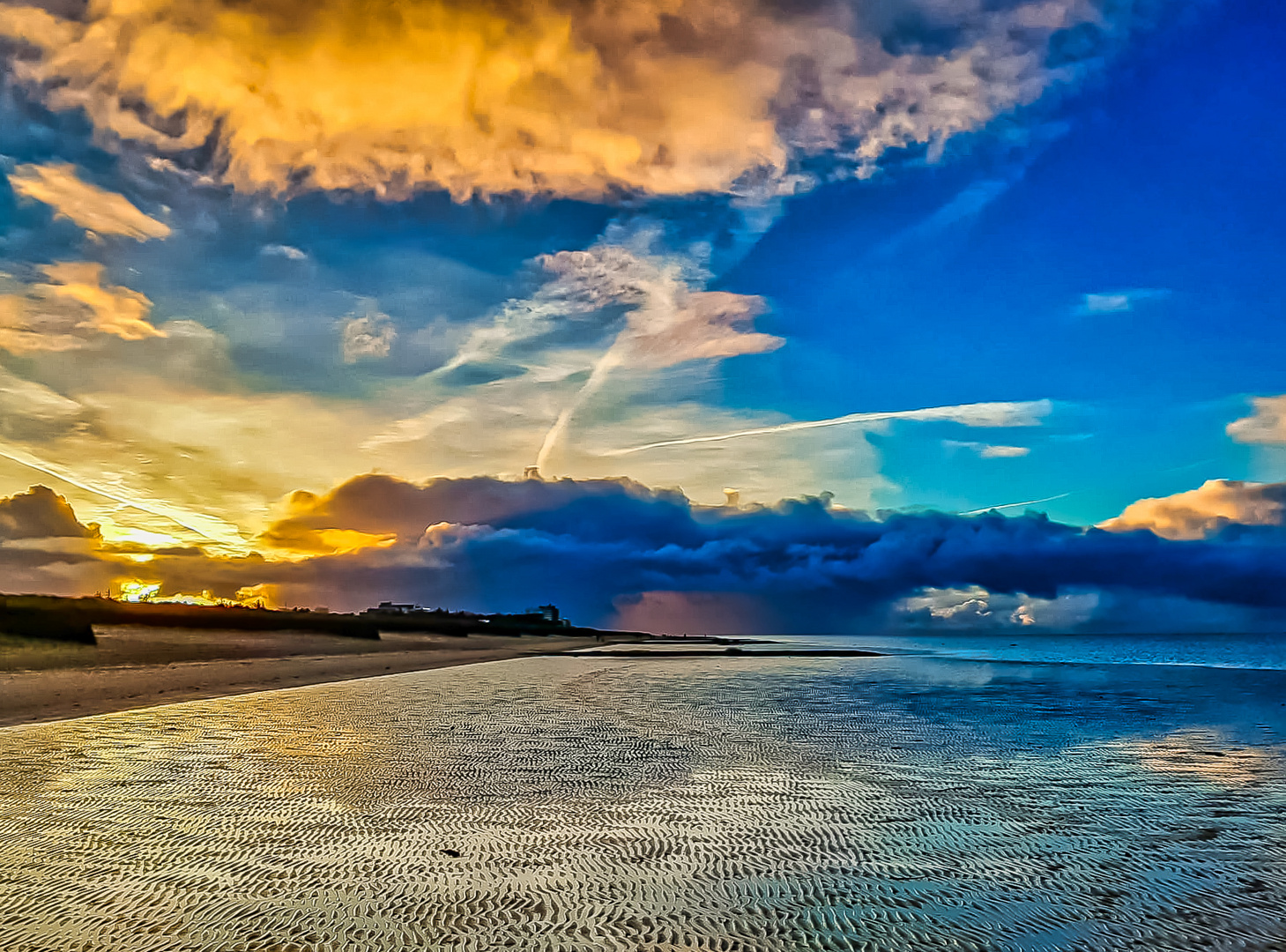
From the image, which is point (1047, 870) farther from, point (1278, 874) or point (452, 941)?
point (452, 941)

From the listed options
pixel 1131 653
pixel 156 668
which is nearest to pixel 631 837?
pixel 156 668

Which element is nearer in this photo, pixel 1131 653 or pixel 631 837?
pixel 631 837

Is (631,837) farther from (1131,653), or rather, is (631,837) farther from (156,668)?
(1131,653)

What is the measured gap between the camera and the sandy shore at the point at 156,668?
875 inches

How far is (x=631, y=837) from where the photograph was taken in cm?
887

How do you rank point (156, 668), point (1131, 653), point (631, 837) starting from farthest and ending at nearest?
point (1131, 653)
point (156, 668)
point (631, 837)

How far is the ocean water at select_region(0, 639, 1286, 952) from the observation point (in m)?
6.25

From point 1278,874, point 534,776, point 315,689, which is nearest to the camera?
point 1278,874

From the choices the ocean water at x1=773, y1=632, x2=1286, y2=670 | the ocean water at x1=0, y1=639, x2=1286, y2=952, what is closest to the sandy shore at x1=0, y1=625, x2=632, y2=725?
the ocean water at x1=0, y1=639, x2=1286, y2=952

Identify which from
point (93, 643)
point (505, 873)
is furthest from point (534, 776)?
point (93, 643)

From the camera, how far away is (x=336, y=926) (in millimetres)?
6137

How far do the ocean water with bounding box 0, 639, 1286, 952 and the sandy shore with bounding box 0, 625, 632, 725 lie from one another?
4631mm

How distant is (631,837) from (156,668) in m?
33.3

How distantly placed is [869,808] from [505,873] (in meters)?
5.16
